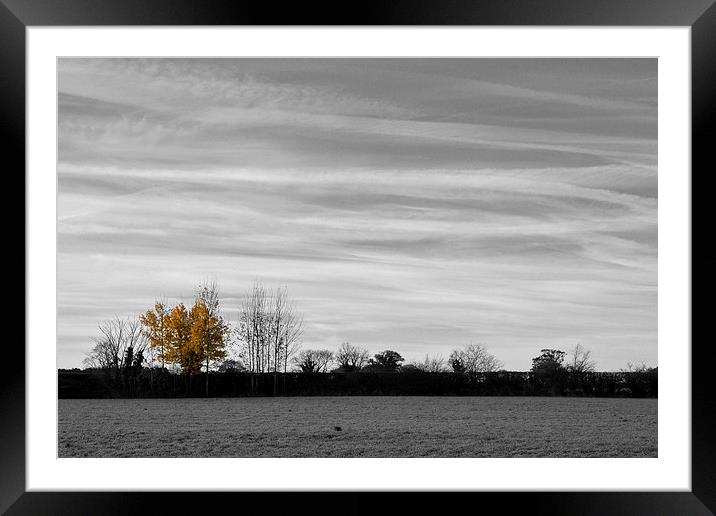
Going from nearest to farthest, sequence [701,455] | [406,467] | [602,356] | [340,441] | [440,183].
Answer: [701,455]
[406,467]
[340,441]
[602,356]
[440,183]

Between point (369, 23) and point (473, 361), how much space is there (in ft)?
41.8

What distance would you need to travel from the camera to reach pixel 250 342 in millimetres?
15055

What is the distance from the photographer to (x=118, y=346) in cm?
1494

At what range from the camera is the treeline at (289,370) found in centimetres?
1346

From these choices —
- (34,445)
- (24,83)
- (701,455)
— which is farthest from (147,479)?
(701,455)

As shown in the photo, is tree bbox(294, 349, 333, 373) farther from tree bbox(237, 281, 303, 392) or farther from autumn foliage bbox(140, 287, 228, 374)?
autumn foliage bbox(140, 287, 228, 374)

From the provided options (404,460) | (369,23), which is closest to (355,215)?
(404,460)

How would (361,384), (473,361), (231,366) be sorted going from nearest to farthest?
1. (361,384)
2. (231,366)
3. (473,361)

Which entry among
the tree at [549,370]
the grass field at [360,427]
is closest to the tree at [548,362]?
the tree at [549,370]

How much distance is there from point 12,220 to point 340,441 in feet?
Result: 35.3

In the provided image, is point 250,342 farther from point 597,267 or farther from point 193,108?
point 597,267

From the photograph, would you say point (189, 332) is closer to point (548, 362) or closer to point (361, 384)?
point (361, 384)

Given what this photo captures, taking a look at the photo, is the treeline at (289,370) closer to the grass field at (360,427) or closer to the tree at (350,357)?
the tree at (350,357)

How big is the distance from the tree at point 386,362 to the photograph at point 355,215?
53cm
